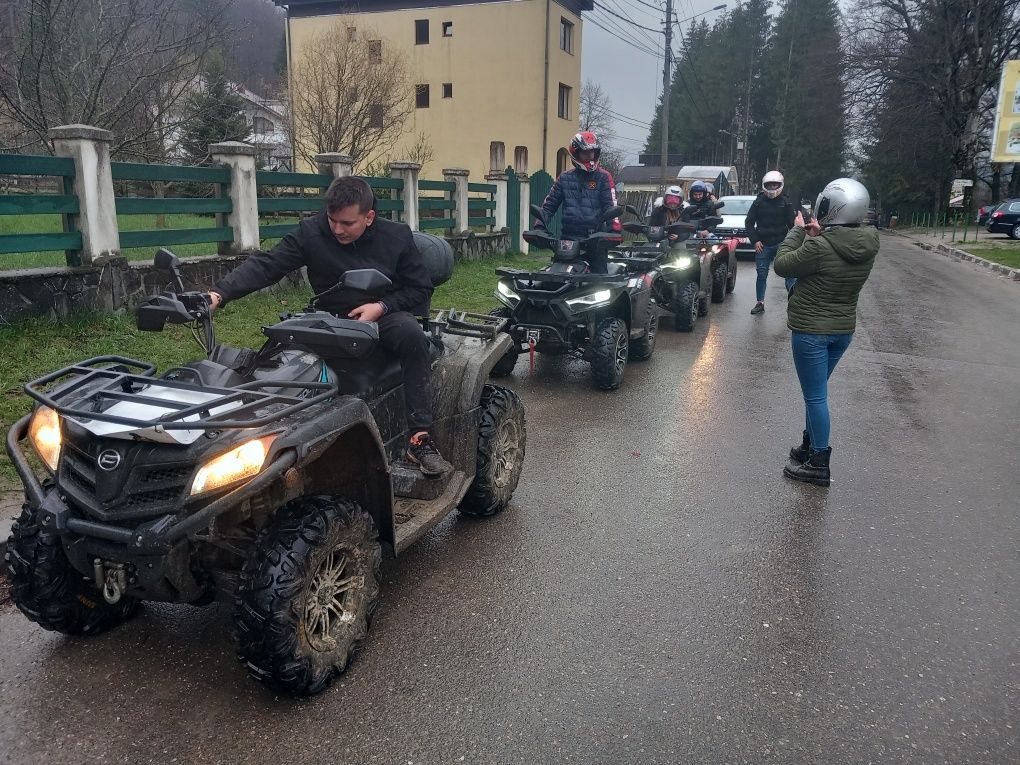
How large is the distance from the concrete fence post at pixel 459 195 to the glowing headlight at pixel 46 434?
594 inches

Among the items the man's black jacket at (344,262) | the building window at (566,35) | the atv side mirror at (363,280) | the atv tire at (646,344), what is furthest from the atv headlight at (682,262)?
the building window at (566,35)

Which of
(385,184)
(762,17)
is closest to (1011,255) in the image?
(385,184)

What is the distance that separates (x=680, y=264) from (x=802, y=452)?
19.3ft

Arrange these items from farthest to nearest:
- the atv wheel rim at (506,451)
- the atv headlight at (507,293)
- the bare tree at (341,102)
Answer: the bare tree at (341,102), the atv headlight at (507,293), the atv wheel rim at (506,451)

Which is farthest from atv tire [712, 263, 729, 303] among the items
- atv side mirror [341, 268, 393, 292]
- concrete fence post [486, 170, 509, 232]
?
atv side mirror [341, 268, 393, 292]

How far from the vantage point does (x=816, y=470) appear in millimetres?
5449

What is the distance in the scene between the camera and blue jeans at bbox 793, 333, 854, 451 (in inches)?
213

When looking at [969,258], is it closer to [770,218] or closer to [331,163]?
[770,218]

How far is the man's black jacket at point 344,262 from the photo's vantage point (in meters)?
3.94

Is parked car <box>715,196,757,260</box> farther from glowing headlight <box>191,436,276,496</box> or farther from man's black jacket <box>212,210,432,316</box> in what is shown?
glowing headlight <box>191,436,276,496</box>

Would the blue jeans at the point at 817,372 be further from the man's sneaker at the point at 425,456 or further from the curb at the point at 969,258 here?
the curb at the point at 969,258

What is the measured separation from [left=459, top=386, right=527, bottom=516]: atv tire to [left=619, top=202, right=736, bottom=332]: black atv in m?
5.37

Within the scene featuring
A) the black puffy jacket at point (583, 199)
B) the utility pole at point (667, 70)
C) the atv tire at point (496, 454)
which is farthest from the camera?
the utility pole at point (667, 70)

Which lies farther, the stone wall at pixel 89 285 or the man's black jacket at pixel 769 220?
the man's black jacket at pixel 769 220
